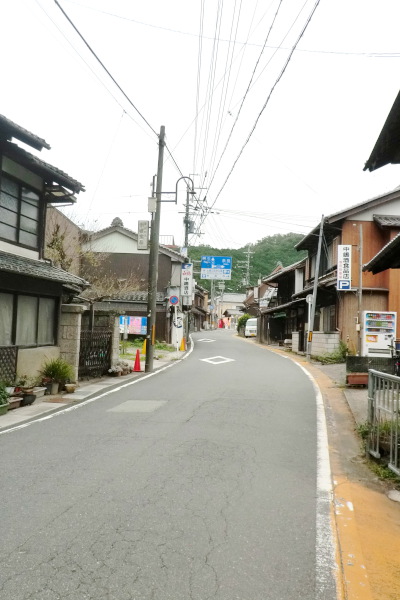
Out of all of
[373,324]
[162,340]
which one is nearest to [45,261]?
[373,324]

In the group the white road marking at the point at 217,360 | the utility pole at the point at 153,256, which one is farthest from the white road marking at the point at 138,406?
the white road marking at the point at 217,360

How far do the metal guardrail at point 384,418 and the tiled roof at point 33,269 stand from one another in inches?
312

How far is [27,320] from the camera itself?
1245 centimetres

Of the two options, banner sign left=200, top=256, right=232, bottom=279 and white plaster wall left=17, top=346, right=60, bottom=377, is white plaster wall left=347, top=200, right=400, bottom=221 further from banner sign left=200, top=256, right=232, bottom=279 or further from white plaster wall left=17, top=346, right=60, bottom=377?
white plaster wall left=17, top=346, right=60, bottom=377

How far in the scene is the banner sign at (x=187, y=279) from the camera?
30233 mm

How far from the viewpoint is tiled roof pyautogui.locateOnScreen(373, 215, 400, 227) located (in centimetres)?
2298

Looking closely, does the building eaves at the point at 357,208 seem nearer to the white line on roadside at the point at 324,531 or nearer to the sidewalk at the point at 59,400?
the sidewalk at the point at 59,400

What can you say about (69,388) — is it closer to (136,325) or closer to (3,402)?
(3,402)

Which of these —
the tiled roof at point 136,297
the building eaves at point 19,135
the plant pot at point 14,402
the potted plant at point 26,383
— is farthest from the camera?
the tiled roof at point 136,297

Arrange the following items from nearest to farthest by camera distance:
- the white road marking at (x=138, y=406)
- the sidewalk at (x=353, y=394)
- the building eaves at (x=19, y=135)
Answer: the sidewalk at (x=353, y=394)
the white road marking at (x=138, y=406)
the building eaves at (x=19, y=135)

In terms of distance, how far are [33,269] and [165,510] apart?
858 centimetres

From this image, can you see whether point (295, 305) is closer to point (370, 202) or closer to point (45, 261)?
point (370, 202)

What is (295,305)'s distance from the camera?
32.3 m

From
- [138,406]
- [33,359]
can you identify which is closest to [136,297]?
[33,359]
